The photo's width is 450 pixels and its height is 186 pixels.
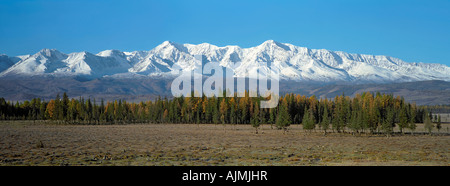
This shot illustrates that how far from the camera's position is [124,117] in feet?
528

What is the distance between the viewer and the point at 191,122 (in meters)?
140

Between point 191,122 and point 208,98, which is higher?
point 208,98
